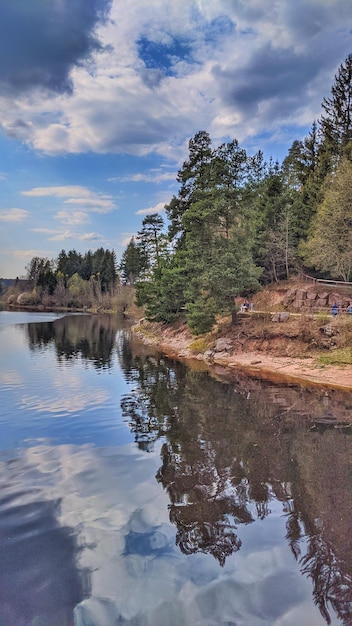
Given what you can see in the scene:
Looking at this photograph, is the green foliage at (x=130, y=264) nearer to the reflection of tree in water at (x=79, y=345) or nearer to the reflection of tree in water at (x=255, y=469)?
the reflection of tree in water at (x=79, y=345)

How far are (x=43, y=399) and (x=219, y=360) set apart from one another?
1580 centimetres

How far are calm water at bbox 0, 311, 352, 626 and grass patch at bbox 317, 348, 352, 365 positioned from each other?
6.23 m

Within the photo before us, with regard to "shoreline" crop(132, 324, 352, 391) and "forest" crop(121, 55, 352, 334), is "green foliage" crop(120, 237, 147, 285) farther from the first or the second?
"shoreline" crop(132, 324, 352, 391)

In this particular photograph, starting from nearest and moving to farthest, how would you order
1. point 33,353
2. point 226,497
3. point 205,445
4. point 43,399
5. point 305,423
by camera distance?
point 226,497 < point 205,445 < point 305,423 < point 43,399 < point 33,353

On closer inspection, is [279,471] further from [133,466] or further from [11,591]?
[11,591]

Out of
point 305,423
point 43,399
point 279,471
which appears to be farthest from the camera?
point 43,399

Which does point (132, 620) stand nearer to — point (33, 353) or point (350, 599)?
point (350, 599)

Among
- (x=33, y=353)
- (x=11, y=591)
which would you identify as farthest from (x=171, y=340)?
(x=11, y=591)

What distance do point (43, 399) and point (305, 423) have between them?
12452 mm

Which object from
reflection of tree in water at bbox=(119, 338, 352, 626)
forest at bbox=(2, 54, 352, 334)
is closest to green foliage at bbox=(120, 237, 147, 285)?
forest at bbox=(2, 54, 352, 334)

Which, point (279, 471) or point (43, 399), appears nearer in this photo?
point (279, 471)

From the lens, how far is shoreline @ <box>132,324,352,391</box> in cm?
2283

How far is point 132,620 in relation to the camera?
5715mm

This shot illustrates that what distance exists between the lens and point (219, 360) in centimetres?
3077
